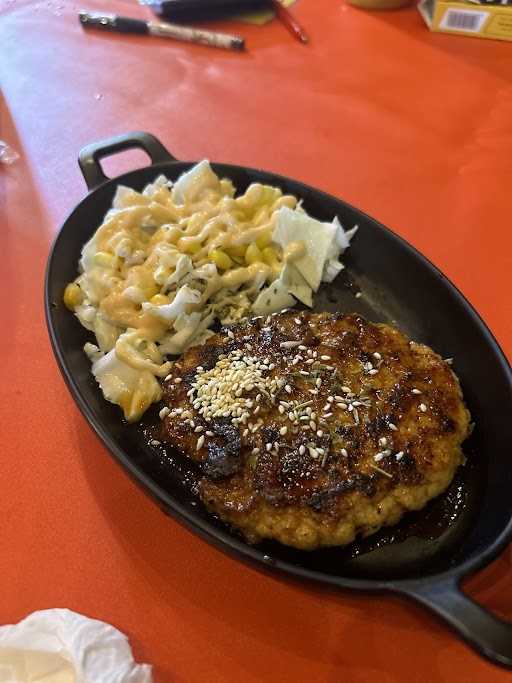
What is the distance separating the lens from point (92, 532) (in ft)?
4.77

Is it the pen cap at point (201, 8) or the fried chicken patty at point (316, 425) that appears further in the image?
the pen cap at point (201, 8)

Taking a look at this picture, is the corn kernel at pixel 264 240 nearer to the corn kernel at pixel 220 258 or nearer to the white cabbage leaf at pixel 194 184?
the corn kernel at pixel 220 258

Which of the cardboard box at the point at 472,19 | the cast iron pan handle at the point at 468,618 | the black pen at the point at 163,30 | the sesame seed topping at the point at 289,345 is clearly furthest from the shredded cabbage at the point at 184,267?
the cardboard box at the point at 472,19

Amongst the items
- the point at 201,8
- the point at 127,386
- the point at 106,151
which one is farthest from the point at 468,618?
the point at 201,8

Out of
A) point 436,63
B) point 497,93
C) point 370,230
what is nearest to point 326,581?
point 370,230

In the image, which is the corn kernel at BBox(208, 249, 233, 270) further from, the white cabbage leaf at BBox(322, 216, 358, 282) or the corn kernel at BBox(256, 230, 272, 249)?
the white cabbage leaf at BBox(322, 216, 358, 282)

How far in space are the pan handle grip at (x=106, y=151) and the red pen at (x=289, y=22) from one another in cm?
153

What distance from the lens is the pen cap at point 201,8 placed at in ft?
10.4

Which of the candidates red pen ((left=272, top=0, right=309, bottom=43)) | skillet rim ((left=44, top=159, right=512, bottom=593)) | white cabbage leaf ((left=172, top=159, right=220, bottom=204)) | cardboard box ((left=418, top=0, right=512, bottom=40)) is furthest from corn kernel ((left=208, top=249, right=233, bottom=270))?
cardboard box ((left=418, top=0, right=512, bottom=40))

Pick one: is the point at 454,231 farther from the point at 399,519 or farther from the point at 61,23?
the point at 61,23

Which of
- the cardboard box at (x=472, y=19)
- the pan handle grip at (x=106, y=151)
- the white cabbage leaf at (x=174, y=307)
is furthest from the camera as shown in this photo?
the cardboard box at (x=472, y=19)

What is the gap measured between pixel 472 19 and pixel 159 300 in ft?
8.27

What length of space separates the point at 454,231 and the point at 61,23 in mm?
2552

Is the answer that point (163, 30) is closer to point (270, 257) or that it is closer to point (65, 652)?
point (270, 257)
